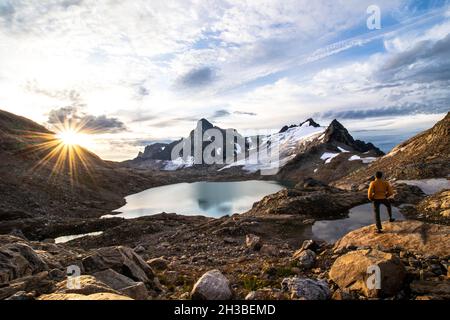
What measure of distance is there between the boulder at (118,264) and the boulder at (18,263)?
1.88 m

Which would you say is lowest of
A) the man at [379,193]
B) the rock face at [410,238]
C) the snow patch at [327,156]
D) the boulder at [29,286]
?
the boulder at [29,286]

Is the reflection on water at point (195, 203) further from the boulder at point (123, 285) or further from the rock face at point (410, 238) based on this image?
the boulder at point (123, 285)

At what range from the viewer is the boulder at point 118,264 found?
1308 centimetres

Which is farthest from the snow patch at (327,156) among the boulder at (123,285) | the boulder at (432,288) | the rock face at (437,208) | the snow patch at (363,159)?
the boulder at (123,285)

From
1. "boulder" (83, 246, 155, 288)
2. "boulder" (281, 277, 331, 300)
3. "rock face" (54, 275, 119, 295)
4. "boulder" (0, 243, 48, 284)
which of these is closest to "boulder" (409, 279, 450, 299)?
"boulder" (281, 277, 331, 300)

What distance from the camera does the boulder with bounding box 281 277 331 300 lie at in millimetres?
9906

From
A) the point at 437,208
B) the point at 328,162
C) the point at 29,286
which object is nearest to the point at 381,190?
the point at 29,286

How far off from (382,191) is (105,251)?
15279mm

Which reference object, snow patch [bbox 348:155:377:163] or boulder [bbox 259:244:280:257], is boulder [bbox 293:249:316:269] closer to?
boulder [bbox 259:244:280:257]

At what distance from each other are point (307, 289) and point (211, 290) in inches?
138

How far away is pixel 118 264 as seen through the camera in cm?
1355

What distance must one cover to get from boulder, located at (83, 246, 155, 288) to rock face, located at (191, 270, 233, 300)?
3.22 meters
